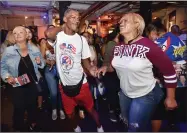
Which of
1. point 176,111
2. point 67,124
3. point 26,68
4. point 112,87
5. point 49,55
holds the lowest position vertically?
point 67,124

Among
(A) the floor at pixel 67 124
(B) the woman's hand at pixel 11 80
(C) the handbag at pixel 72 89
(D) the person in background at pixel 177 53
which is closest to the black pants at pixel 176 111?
(D) the person in background at pixel 177 53

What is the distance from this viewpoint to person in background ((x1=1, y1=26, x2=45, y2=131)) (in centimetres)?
304

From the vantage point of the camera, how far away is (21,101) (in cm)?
304

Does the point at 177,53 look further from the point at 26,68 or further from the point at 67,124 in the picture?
the point at 67,124

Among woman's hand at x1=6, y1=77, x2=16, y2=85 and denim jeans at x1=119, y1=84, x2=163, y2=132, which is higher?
woman's hand at x1=6, y1=77, x2=16, y2=85

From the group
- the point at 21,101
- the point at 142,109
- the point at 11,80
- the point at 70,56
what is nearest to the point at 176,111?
the point at 142,109

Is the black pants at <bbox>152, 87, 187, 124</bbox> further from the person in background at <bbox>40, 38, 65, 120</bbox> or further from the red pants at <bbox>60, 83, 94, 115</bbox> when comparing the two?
the person in background at <bbox>40, 38, 65, 120</bbox>

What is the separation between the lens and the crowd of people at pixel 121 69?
2252 mm

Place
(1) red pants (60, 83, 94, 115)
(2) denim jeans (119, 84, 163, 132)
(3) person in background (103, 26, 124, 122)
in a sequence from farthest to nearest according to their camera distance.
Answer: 1. (3) person in background (103, 26, 124, 122)
2. (1) red pants (60, 83, 94, 115)
3. (2) denim jeans (119, 84, 163, 132)

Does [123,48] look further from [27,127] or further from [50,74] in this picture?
[50,74]

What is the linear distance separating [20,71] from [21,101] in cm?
37

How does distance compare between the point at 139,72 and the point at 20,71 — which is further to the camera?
the point at 20,71

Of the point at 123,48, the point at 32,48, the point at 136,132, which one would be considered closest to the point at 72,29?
the point at 32,48

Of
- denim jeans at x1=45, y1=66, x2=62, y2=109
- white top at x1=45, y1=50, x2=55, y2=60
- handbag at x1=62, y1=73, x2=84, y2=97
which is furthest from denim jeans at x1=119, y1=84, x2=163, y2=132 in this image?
denim jeans at x1=45, y1=66, x2=62, y2=109
